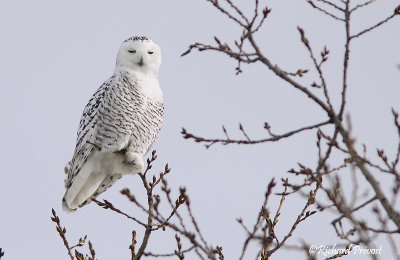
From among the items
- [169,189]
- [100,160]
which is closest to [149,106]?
[100,160]

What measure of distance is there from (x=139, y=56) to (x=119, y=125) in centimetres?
67

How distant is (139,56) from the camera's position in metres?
5.65

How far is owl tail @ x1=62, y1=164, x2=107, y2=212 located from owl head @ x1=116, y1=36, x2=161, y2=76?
0.97 m

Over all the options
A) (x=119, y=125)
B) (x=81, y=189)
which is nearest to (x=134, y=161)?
(x=119, y=125)

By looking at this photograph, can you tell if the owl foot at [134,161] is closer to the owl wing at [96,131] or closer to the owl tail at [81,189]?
the owl wing at [96,131]

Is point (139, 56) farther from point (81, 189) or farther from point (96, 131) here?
point (81, 189)

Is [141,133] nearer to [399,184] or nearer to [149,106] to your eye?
[149,106]

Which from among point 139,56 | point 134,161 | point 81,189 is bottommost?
point 81,189

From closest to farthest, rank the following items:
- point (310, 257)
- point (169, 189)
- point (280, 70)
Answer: point (310, 257)
point (280, 70)
point (169, 189)

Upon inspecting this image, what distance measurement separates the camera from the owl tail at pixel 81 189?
5.56 metres

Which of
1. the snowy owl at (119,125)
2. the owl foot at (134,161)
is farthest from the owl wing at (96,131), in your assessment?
the owl foot at (134,161)

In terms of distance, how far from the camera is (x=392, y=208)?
2.41 meters

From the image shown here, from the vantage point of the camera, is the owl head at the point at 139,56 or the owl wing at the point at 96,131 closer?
the owl wing at the point at 96,131

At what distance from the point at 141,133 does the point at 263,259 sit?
2.38 metres
